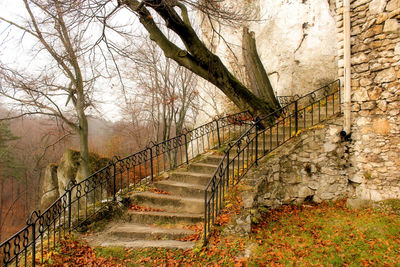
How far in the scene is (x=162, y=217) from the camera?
5082mm

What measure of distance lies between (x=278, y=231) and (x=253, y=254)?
3.71 ft

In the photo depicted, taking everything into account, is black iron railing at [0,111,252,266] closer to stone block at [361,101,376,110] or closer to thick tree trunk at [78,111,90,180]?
thick tree trunk at [78,111,90,180]

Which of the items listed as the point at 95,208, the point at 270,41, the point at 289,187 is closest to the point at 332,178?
the point at 289,187

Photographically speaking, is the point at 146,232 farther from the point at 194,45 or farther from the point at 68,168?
the point at 68,168

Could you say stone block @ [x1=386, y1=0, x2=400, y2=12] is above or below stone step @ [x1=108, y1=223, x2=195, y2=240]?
above

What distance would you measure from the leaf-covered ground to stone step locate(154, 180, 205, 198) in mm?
1540

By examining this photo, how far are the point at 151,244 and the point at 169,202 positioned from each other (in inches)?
49.2

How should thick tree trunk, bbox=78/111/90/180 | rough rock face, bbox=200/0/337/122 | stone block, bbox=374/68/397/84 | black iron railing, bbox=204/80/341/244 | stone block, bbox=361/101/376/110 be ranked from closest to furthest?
black iron railing, bbox=204/80/341/244 → stone block, bbox=374/68/397/84 → stone block, bbox=361/101/376/110 → rough rock face, bbox=200/0/337/122 → thick tree trunk, bbox=78/111/90/180

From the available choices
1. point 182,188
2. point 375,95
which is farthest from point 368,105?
point 182,188

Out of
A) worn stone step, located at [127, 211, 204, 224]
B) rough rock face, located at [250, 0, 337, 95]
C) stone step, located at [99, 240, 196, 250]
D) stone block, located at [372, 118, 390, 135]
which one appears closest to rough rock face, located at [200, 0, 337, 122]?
rough rock face, located at [250, 0, 337, 95]

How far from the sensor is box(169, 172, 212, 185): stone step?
598 cm

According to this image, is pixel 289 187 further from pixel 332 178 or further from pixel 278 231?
pixel 278 231

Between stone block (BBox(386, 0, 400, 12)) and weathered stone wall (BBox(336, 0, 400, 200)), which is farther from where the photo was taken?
weathered stone wall (BBox(336, 0, 400, 200))

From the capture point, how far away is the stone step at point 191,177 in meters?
5.98
